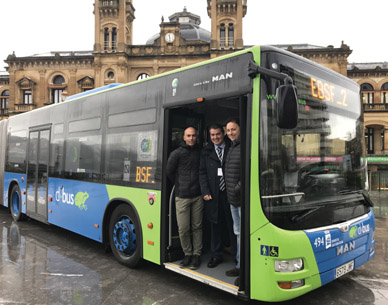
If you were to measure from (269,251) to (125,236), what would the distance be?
2.74 meters

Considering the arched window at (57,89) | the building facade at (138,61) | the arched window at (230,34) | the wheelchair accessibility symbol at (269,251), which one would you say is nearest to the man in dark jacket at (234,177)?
the wheelchair accessibility symbol at (269,251)

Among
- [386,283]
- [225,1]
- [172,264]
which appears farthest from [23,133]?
[225,1]

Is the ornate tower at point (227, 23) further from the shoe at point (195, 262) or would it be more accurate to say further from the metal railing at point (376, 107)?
the shoe at point (195, 262)

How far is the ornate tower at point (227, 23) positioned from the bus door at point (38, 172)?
3412cm

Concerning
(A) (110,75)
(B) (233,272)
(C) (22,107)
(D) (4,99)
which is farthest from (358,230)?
(D) (4,99)

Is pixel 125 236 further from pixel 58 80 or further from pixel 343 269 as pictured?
pixel 58 80

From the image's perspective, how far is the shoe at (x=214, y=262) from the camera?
14.6 feet

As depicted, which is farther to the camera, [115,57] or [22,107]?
[22,107]

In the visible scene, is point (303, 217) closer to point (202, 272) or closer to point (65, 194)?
point (202, 272)

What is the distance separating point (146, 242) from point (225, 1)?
40313 millimetres

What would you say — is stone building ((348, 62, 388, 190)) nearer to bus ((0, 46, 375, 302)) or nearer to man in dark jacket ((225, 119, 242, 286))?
bus ((0, 46, 375, 302))

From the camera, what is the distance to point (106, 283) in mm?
4746

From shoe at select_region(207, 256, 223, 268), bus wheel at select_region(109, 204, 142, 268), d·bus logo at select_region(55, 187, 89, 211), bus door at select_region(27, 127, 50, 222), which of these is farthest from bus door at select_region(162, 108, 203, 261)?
bus door at select_region(27, 127, 50, 222)

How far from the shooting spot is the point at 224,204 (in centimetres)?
454
